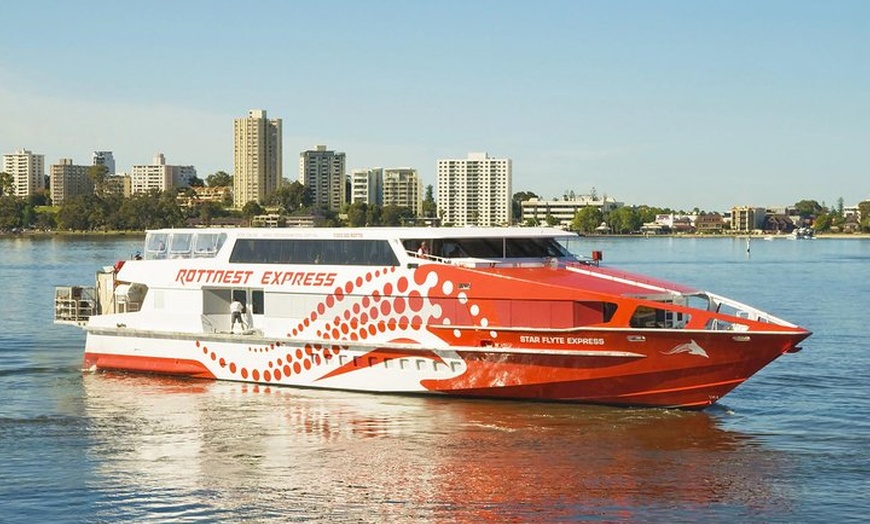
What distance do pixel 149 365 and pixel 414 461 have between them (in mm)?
12952

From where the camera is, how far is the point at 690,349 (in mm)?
26938

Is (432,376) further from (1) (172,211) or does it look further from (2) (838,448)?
(1) (172,211)

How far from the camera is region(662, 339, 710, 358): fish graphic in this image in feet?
88.2

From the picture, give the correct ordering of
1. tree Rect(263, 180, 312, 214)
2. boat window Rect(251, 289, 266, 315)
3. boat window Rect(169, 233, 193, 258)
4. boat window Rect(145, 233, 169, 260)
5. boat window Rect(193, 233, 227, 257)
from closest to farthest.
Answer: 1. boat window Rect(251, 289, 266, 315)
2. boat window Rect(193, 233, 227, 257)
3. boat window Rect(169, 233, 193, 258)
4. boat window Rect(145, 233, 169, 260)
5. tree Rect(263, 180, 312, 214)

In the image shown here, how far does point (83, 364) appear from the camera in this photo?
37125mm

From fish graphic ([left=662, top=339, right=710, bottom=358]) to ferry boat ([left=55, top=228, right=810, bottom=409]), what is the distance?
0.03 m

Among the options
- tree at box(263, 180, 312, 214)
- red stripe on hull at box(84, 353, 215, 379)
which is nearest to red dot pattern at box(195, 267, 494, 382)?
red stripe on hull at box(84, 353, 215, 379)

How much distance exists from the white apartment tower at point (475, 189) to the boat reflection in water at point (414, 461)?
14267 cm

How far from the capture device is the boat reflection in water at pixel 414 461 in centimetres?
2080

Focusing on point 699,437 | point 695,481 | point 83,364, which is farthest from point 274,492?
point 83,364

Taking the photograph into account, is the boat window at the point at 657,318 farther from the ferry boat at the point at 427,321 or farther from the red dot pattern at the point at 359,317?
the red dot pattern at the point at 359,317

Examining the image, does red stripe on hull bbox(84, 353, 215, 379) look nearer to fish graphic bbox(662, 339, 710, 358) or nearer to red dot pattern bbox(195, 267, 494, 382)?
red dot pattern bbox(195, 267, 494, 382)

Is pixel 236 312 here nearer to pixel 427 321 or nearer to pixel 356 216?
pixel 427 321

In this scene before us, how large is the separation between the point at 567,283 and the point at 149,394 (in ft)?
36.9
